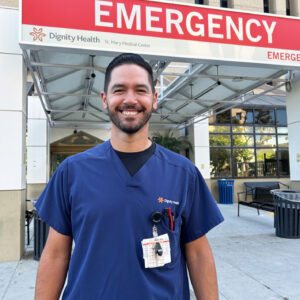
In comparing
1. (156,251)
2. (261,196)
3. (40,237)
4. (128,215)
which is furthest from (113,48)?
(261,196)

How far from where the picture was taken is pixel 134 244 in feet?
4.50

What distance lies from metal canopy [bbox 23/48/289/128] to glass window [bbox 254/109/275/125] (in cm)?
321

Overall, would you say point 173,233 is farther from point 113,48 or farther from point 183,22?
point 183,22

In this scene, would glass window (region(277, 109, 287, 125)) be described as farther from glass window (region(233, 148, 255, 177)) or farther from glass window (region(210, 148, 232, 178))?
glass window (region(210, 148, 232, 178))

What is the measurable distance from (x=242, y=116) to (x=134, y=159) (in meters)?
13.1

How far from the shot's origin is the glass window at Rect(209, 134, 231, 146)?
13500mm

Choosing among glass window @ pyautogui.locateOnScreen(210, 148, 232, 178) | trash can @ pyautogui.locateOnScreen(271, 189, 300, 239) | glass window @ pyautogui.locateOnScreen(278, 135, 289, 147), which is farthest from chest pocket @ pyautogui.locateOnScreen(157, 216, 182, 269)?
glass window @ pyautogui.locateOnScreen(278, 135, 289, 147)

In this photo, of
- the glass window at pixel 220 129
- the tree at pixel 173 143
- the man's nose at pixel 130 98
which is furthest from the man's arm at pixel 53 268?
the glass window at pixel 220 129

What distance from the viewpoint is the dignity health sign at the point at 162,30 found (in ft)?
15.2

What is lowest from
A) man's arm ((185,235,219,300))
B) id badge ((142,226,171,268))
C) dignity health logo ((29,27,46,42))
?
man's arm ((185,235,219,300))

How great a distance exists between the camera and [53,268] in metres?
1.47

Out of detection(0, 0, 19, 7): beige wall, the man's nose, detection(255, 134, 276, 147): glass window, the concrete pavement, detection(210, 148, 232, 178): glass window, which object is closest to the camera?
the man's nose

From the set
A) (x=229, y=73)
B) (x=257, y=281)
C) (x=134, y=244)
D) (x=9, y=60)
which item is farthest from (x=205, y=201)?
(x=229, y=73)

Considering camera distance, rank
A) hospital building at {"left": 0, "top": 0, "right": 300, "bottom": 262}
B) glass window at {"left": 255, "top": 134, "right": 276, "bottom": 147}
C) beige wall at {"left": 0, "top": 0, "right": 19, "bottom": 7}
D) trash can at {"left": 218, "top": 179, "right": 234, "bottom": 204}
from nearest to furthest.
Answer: hospital building at {"left": 0, "top": 0, "right": 300, "bottom": 262} → beige wall at {"left": 0, "top": 0, "right": 19, "bottom": 7} → trash can at {"left": 218, "top": 179, "right": 234, "bottom": 204} → glass window at {"left": 255, "top": 134, "right": 276, "bottom": 147}
